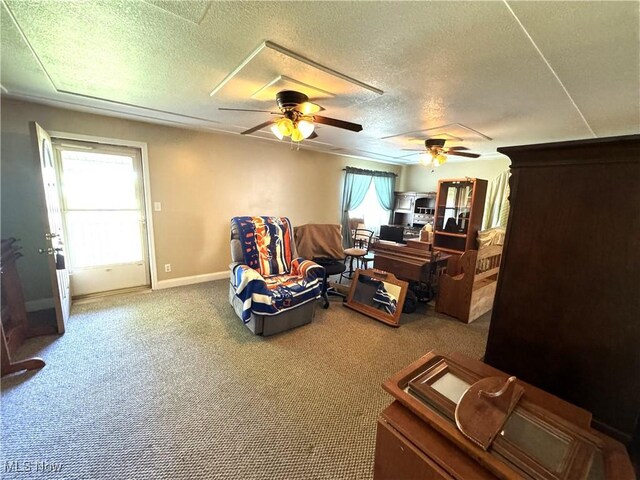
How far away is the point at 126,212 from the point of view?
348 cm

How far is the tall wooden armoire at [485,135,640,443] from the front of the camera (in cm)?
89

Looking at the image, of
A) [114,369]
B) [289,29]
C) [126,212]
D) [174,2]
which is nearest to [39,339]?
[114,369]

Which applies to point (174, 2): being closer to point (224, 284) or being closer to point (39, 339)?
point (39, 339)

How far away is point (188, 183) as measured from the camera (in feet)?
12.4

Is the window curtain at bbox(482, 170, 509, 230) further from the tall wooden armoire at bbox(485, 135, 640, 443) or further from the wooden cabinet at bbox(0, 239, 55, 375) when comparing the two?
the wooden cabinet at bbox(0, 239, 55, 375)

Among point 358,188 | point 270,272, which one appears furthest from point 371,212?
point 270,272

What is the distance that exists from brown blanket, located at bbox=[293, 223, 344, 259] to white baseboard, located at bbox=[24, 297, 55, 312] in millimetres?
2957

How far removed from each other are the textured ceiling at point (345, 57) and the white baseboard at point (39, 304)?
7.06 feet

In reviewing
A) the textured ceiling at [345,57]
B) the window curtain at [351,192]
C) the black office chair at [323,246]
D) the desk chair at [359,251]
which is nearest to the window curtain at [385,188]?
the window curtain at [351,192]

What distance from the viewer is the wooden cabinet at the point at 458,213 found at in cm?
414

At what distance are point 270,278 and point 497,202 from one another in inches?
184

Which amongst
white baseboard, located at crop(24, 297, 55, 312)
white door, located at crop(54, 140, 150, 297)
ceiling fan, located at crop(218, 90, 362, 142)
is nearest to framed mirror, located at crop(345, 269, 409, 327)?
ceiling fan, located at crop(218, 90, 362, 142)

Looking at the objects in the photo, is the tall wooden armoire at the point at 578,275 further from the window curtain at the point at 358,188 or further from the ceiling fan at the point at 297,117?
the window curtain at the point at 358,188

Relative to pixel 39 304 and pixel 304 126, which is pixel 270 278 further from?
pixel 39 304
